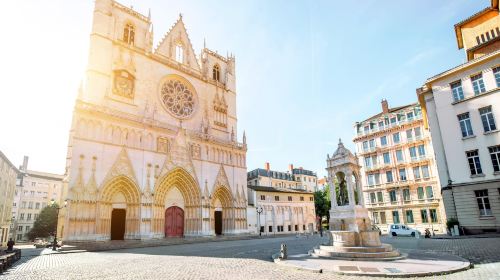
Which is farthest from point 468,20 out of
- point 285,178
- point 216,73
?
point 285,178

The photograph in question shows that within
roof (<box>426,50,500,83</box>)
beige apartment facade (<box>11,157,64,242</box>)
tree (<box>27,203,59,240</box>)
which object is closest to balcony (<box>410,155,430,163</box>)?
roof (<box>426,50,500,83</box>)

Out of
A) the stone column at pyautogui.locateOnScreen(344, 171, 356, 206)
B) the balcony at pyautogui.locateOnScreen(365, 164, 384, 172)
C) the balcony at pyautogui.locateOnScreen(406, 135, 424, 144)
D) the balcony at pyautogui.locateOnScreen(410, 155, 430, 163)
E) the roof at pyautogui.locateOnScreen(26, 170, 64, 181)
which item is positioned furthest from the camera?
the roof at pyautogui.locateOnScreen(26, 170, 64, 181)

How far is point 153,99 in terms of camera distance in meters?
32.1

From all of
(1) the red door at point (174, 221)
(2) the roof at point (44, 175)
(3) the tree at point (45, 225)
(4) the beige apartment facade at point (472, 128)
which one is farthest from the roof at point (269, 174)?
(2) the roof at point (44, 175)

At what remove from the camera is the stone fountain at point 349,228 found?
40.3 feet

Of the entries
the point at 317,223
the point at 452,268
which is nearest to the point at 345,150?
the point at 452,268

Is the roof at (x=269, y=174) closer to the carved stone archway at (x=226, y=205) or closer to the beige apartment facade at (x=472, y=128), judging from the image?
the carved stone archway at (x=226, y=205)

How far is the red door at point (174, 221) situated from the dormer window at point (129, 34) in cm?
1997

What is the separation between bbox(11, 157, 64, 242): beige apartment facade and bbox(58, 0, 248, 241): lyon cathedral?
Answer: 50904 millimetres

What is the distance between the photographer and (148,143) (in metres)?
29.3

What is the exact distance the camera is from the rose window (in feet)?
111

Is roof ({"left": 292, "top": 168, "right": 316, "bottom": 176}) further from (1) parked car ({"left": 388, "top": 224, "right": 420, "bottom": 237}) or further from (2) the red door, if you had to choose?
(2) the red door

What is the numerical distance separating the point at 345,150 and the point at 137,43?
92.2ft

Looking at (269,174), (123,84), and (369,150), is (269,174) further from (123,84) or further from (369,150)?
(123,84)
